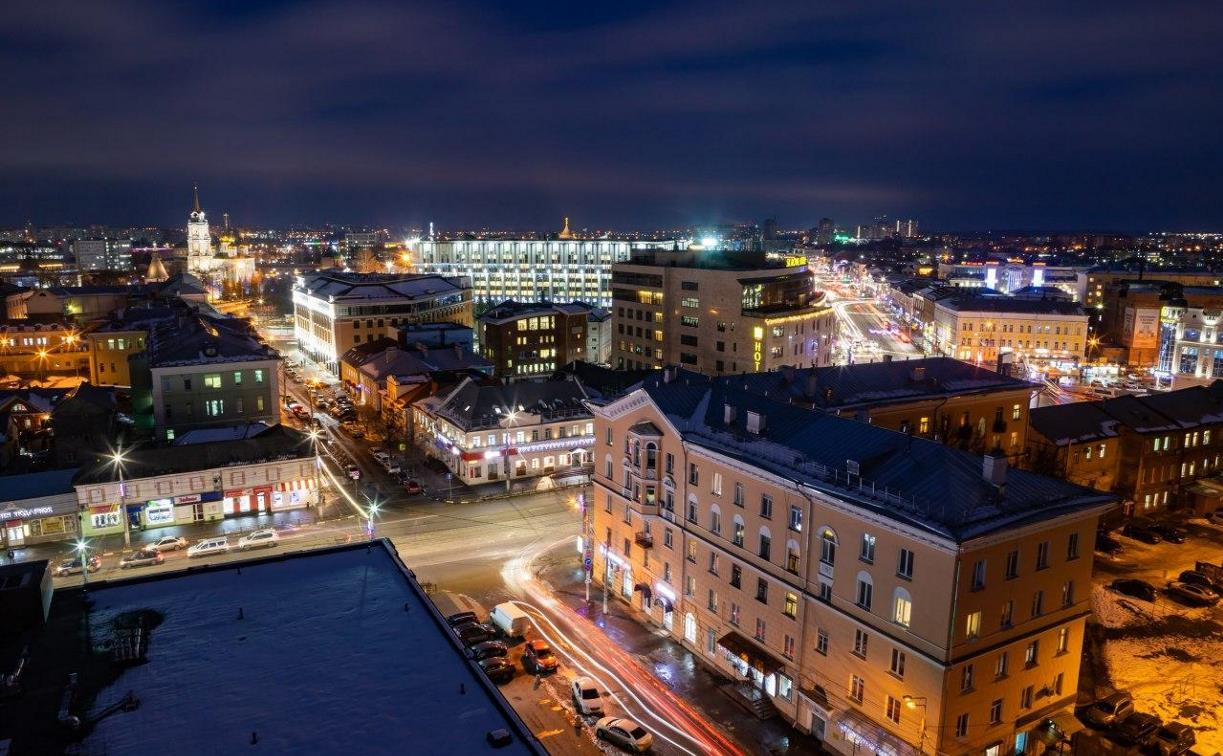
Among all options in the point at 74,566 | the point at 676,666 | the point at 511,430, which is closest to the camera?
the point at 676,666

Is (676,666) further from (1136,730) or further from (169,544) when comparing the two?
(169,544)

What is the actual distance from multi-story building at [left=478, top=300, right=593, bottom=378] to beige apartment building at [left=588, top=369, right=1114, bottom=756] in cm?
6615

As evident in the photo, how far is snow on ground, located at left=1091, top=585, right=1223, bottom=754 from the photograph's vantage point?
34500 mm

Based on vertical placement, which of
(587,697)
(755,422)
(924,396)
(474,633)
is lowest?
(587,697)

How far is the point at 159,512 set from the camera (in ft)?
180

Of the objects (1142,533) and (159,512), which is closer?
(1142,533)

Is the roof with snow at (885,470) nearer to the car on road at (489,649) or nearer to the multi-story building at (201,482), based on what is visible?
the car on road at (489,649)

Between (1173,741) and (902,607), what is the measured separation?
14.0 m

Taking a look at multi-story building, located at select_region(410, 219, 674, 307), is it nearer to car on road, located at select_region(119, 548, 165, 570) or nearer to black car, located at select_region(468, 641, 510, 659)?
car on road, located at select_region(119, 548, 165, 570)

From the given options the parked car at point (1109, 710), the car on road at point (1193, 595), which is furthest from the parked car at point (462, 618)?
the car on road at point (1193, 595)

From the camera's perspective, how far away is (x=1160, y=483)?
5972 centimetres

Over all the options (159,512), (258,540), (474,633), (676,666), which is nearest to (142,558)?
(258,540)

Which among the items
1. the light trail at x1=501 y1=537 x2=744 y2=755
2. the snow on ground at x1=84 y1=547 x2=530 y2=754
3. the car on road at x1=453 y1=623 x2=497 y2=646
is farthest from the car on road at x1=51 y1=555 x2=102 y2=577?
the light trail at x1=501 y1=537 x2=744 y2=755

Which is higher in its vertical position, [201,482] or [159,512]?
[201,482]
